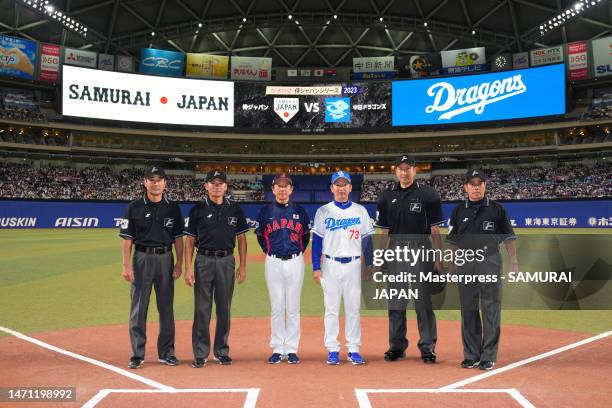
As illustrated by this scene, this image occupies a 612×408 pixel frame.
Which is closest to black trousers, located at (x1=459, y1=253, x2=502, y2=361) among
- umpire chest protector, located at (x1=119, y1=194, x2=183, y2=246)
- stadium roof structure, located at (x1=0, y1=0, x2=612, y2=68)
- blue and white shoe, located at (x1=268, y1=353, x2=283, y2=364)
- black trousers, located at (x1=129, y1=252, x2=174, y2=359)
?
blue and white shoe, located at (x1=268, y1=353, x2=283, y2=364)

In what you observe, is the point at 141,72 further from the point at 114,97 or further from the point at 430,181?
the point at 430,181

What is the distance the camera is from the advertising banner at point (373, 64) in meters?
57.0

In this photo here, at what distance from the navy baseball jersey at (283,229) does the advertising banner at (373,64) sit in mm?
53689

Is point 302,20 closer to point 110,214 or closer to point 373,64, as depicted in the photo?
point 373,64

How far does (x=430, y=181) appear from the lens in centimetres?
5812

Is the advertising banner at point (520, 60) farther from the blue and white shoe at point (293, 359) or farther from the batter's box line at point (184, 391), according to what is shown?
the batter's box line at point (184, 391)

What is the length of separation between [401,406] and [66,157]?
58.3 meters

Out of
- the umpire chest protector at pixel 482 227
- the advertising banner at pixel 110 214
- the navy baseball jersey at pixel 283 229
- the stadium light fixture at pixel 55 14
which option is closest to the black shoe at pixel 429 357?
the umpire chest protector at pixel 482 227

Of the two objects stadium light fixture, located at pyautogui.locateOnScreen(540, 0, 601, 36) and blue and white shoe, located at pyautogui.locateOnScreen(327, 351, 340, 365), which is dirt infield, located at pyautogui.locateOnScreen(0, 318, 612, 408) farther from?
stadium light fixture, located at pyautogui.locateOnScreen(540, 0, 601, 36)

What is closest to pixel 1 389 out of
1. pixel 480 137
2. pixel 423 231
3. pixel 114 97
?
pixel 423 231

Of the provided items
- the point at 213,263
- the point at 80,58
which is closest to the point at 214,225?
the point at 213,263

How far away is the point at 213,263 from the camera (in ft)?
20.4

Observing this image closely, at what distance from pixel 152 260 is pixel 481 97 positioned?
50.4 metres

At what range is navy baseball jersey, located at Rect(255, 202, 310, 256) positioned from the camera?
20.5ft
